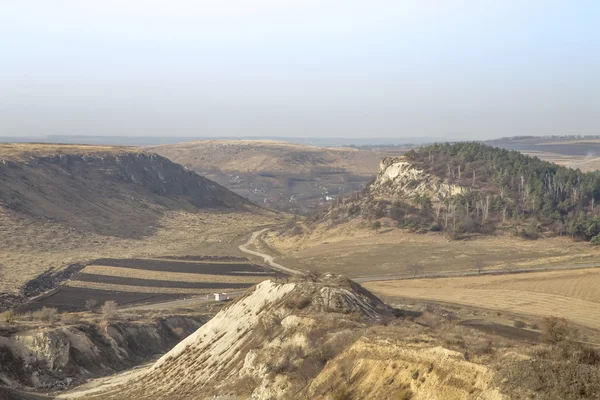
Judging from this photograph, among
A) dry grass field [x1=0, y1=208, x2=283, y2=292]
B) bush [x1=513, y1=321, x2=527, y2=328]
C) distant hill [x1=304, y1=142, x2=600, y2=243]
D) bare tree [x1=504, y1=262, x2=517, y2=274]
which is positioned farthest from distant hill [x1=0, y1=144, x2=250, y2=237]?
bush [x1=513, y1=321, x2=527, y2=328]

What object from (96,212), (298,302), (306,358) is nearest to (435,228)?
(96,212)

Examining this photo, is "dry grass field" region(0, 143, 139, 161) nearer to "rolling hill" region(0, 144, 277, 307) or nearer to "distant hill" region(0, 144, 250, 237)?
"distant hill" region(0, 144, 250, 237)

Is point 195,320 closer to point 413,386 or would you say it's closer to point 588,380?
point 413,386

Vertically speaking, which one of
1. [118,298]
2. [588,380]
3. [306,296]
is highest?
[588,380]

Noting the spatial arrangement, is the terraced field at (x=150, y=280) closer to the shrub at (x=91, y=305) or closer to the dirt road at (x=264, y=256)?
the shrub at (x=91, y=305)

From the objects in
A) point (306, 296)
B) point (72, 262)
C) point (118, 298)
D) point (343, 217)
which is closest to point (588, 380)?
point (306, 296)
